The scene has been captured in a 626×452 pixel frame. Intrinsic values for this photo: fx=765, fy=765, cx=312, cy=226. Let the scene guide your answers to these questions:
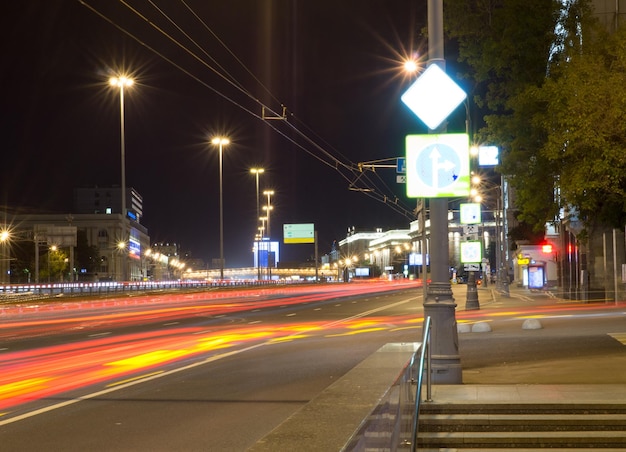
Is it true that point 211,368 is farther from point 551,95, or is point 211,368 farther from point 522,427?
point 551,95

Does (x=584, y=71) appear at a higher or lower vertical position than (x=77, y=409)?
higher

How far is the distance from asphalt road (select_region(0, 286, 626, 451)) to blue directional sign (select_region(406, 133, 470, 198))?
10.4 ft

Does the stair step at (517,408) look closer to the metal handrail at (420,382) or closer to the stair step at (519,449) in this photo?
the metal handrail at (420,382)

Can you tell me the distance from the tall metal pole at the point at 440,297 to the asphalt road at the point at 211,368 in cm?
129

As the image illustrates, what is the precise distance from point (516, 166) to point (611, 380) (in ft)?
52.0

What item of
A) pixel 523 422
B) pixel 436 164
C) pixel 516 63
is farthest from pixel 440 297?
pixel 516 63

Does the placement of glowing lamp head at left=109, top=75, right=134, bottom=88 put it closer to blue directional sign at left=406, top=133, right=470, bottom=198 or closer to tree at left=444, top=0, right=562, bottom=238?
tree at left=444, top=0, right=562, bottom=238

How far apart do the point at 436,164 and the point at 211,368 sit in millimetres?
7005

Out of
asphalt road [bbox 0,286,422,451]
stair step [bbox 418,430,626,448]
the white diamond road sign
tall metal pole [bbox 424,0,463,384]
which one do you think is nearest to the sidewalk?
tall metal pole [bbox 424,0,463,384]

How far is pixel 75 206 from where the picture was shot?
184 m

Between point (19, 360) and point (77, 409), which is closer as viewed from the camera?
point (77, 409)

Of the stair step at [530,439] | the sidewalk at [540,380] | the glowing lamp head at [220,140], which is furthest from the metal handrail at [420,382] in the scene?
the glowing lamp head at [220,140]

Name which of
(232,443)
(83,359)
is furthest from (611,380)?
(83,359)

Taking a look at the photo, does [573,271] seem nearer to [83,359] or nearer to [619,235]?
[619,235]
